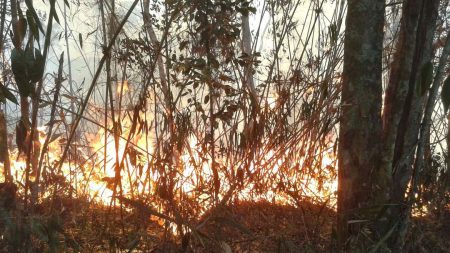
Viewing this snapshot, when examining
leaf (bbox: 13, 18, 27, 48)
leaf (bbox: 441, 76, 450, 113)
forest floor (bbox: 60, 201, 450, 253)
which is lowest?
forest floor (bbox: 60, 201, 450, 253)

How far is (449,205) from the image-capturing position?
3.14 meters

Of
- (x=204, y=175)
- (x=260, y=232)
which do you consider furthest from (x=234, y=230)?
(x=204, y=175)

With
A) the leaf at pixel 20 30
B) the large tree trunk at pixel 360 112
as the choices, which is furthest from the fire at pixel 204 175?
the leaf at pixel 20 30

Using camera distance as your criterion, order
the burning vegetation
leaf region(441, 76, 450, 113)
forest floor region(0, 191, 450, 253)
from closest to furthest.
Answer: leaf region(441, 76, 450, 113)
the burning vegetation
forest floor region(0, 191, 450, 253)

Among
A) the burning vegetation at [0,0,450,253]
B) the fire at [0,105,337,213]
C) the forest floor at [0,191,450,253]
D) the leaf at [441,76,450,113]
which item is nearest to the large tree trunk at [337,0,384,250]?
the burning vegetation at [0,0,450,253]

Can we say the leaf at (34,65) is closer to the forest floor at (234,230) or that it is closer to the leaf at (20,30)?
the leaf at (20,30)

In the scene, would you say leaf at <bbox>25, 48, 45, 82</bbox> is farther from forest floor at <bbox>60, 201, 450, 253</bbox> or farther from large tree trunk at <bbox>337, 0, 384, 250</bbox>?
large tree trunk at <bbox>337, 0, 384, 250</bbox>

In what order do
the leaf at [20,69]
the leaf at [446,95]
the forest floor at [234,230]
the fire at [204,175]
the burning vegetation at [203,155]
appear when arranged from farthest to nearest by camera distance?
the fire at [204,175] → the forest floor at [234,230] → the burning vegetation at [203,155] → the leaf at [446,95] → the leaf at [20,69]

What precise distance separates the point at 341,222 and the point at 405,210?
0.91 feet

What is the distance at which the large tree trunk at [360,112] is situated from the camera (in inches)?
73.7

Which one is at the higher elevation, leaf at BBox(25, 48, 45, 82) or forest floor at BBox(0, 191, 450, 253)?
leaf at BBox(25, 48, 45, 82)

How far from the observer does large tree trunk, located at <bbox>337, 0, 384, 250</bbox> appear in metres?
1.87

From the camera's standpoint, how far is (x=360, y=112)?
1902mm

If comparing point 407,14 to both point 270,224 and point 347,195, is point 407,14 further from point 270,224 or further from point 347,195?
point 270,224
